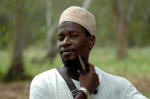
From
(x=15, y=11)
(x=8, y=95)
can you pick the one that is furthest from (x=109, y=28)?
(x=8, y=95)

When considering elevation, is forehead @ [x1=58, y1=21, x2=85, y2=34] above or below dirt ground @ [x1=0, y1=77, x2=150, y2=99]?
above

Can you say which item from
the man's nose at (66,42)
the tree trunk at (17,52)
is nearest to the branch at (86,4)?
the tree trunk at (17,52)

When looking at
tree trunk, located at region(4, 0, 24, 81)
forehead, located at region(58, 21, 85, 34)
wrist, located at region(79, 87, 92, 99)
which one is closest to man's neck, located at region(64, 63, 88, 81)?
wrist, located at region(79, 87, 92, 99)

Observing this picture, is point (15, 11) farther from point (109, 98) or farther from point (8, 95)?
point (109, 98)

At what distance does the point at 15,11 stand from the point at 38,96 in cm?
1363

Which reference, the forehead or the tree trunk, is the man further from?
the tree trunk

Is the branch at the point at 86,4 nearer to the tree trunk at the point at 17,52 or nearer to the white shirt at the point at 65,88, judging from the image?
the tree trunk at the point at 17,52

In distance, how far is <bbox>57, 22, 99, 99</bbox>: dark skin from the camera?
9.34 feet

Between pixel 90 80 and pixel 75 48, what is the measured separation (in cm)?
22

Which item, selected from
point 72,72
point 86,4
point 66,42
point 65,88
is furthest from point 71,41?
point 86,4

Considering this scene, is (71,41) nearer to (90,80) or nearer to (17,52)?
(90,80)

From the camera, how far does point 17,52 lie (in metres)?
17.1

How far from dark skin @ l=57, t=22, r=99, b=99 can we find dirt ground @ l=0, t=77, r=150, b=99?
32.9ft

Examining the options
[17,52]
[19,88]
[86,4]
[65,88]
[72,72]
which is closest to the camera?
[65,88]
